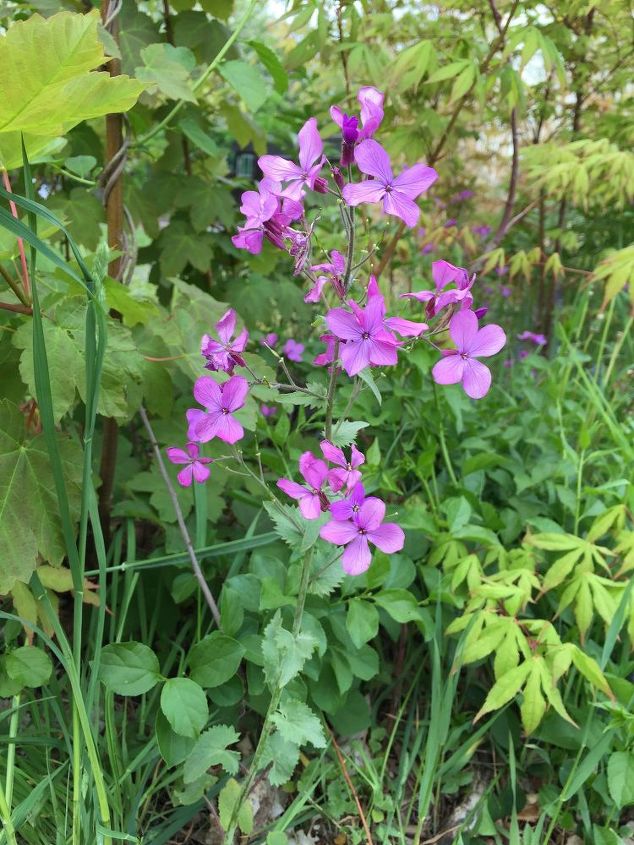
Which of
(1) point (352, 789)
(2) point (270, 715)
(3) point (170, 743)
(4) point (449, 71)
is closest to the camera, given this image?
(2) point (270, 715)

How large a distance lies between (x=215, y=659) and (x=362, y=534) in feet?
1.48

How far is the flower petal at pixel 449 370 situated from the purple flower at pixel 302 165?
248 millimetres

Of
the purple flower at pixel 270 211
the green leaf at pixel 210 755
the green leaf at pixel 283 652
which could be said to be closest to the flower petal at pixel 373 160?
the purple flower at pixel 270 211

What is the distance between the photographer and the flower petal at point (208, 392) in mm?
853

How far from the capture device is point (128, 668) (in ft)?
3.59

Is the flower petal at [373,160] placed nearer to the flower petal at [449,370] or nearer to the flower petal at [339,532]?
the flower petal at [449,370]

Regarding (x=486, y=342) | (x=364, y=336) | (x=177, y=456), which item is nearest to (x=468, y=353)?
(x=486, y=342)

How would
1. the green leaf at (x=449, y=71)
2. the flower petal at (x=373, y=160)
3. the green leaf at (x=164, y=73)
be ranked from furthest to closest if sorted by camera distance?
the green leaf at (x=449, y=71), the green leaf at (x=164, y=73), the flower petal at (x=373, y=160)

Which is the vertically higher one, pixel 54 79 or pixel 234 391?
pixel 54 79

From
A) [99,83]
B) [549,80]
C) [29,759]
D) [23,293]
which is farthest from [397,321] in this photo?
[549,80]

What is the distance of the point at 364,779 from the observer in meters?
1.33

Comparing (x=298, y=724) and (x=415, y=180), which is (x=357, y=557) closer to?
(x=298, y=724)

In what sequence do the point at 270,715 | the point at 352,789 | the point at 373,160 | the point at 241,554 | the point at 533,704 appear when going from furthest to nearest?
the point at 241,554 < the point at 352,789 < the point at 533,704 < the point at 270,715 < the point at 373,160

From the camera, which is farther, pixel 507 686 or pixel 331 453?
pixel 507 686
